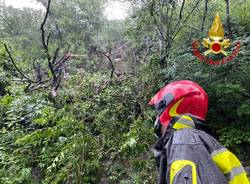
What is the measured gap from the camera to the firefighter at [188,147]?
107 centimetres

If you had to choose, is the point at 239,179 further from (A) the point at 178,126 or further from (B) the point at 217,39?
(B) the point at 217,39

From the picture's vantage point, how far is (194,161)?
3.56 feet

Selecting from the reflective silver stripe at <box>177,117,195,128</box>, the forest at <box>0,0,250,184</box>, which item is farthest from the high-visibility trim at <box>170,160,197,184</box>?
the forest at <box>0,0,250,184</box>

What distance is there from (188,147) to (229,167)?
211 mm

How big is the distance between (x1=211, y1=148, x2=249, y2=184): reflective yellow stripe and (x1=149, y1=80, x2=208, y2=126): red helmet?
265 mm

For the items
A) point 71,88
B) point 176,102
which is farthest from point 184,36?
point 176,102

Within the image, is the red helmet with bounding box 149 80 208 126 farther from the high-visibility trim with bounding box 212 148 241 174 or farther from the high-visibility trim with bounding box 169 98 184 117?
the high-visibility trim with bounding box 212 148 241 174

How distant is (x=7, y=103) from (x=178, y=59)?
3332 mm

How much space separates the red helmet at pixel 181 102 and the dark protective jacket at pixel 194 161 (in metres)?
0.12

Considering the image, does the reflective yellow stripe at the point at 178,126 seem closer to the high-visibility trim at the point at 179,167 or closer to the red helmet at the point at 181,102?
the red helmet at the point at 181,102

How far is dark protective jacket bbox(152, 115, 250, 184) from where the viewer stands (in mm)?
1057

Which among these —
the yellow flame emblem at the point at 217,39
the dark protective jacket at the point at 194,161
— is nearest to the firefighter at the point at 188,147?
the dark protective jacket at the point at 194,161

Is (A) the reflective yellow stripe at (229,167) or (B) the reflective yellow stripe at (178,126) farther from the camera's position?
(B) the reflective yellow stripe at (178,126)

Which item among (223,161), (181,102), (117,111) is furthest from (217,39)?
(223,161)
